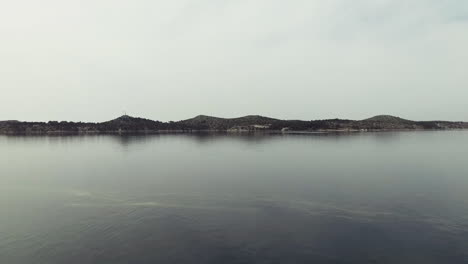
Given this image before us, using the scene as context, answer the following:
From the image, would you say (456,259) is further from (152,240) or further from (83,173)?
(83,173)

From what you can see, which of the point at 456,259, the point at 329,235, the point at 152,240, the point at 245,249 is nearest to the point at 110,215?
the point at 152,240

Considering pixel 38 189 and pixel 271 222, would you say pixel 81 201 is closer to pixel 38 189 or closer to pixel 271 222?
pixel 38 189

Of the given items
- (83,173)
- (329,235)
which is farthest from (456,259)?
(83,173)

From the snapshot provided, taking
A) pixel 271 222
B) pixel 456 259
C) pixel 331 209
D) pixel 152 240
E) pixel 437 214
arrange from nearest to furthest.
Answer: pixel 456 259, pixel 152 240, pixel 271 222, pixel 437 214, pixel 331 209

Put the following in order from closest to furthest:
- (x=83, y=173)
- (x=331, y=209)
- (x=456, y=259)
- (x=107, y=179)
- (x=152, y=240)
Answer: (x=456, y=259) < (x=152, y=240) < (x=331, y=209) < (x=107, y=179) < (x=83, y=173)

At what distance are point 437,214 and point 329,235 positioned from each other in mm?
13863

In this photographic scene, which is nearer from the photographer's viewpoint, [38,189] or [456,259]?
[456,259]

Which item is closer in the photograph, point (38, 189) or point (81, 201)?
point (81, 201)

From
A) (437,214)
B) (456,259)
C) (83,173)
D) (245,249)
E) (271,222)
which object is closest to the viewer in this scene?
(456,259)

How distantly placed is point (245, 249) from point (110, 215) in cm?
1569

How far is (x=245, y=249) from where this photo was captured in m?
21.2

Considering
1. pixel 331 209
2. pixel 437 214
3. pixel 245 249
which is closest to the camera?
pixel 245 249

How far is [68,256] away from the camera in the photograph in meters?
20.2

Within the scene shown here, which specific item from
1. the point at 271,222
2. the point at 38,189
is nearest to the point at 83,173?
the point at 38,189
